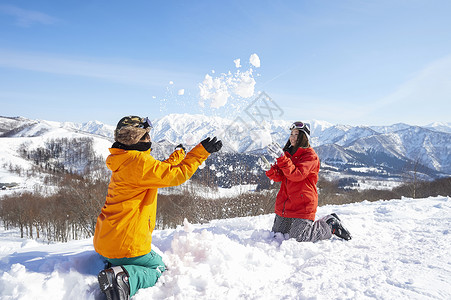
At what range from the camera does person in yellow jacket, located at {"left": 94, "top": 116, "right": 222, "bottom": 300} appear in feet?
9.35

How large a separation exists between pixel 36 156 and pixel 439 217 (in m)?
184

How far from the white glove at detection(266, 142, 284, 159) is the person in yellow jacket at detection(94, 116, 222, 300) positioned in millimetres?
1760

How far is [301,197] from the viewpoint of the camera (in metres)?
4.66

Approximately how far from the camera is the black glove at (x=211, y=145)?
3.36 m

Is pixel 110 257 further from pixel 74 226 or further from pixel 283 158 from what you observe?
pixel 74 226

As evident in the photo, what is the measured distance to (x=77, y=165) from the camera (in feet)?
478

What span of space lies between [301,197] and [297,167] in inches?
22.7

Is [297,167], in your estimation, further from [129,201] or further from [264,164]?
[129,201]

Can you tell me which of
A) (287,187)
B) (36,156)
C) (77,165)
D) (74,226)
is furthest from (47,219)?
(36,156)

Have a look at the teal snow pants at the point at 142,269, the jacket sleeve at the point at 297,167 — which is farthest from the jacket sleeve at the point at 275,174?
the teal snow pants at the point at 142,269

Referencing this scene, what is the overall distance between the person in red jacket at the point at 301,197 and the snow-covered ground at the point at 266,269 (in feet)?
0.80

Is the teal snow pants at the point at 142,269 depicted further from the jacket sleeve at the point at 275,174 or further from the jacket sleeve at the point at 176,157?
the jacket sleeve at the point at 275,174

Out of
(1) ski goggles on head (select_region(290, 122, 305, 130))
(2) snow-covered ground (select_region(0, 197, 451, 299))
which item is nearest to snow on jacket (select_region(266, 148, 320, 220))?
(1) ski goggles on head (select_region(290, 122, 305, 130))

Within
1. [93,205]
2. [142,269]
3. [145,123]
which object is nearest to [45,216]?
[93,205]
